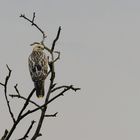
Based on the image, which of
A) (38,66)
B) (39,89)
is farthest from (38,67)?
(39,89)

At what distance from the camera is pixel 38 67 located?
1009 cm

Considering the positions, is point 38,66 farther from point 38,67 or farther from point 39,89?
point 39,89

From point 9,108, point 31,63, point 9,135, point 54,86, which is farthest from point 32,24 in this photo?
point 31,63

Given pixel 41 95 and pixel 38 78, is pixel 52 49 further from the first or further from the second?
pixel 38 78

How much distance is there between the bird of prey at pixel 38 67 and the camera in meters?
8.86

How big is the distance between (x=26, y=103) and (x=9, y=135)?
21.6 inches

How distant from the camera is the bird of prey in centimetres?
886

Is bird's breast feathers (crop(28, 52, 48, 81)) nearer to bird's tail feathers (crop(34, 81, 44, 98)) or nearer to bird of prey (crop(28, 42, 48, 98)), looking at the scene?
bird of prey (crop(28, 42, 48, 98))

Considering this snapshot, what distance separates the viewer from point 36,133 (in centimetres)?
550

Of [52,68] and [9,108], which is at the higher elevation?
[52,68]

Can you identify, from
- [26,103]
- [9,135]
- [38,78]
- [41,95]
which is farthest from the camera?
[38,78]

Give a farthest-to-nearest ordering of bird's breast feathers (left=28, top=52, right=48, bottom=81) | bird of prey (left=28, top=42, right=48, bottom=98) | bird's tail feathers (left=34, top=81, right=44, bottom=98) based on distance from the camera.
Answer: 1. bird's breast feathers (left=28, top=52, right=48, bottom=81)
2. bird of prey (left=28, top=42, right=48, bottom=98)
3. bird's tail feathers (left=34, top=81, right=44, bottom=98)

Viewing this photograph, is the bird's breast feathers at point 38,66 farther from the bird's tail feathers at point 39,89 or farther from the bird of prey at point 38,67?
the bird's tail feathers at point 39,89

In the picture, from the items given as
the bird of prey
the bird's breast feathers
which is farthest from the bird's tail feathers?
the bird's breast feathers
